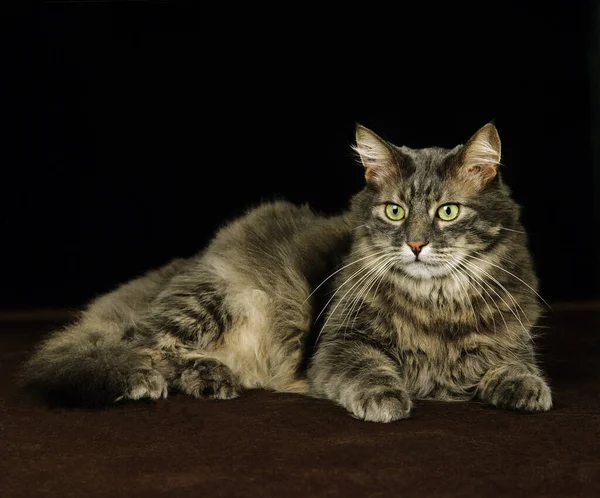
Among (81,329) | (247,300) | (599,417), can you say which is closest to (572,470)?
(599,417)

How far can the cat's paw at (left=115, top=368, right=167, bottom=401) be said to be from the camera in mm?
3080

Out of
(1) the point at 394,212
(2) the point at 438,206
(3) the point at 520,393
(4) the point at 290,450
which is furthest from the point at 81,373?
(3) the point at 520,393

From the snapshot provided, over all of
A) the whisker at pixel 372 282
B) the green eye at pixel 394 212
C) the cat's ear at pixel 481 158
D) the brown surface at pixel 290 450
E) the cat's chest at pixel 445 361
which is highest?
the cat's ear at pixel 481 158

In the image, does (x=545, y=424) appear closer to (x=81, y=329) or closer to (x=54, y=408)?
(x=54, y=408)

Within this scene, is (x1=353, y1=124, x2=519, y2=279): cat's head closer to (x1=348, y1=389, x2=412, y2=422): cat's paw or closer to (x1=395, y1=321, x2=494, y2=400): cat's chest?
(x1=395, y1=321, x2=494, y2=400): cat's chest

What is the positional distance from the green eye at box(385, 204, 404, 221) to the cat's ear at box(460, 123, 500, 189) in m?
0.25

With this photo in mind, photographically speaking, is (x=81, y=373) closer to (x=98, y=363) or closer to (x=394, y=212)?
(x=98, y=363)

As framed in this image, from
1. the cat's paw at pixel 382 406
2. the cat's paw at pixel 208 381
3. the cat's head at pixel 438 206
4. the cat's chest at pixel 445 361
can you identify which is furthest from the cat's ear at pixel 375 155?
the cat's paw at pixel 208 381

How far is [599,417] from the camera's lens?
2828 millimetres

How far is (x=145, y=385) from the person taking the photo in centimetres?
311

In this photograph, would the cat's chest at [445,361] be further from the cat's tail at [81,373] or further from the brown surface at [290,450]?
the cat's tail at [81,373]

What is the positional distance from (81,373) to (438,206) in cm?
136

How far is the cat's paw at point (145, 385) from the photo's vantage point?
10.1 ft

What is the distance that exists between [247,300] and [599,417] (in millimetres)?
1425
